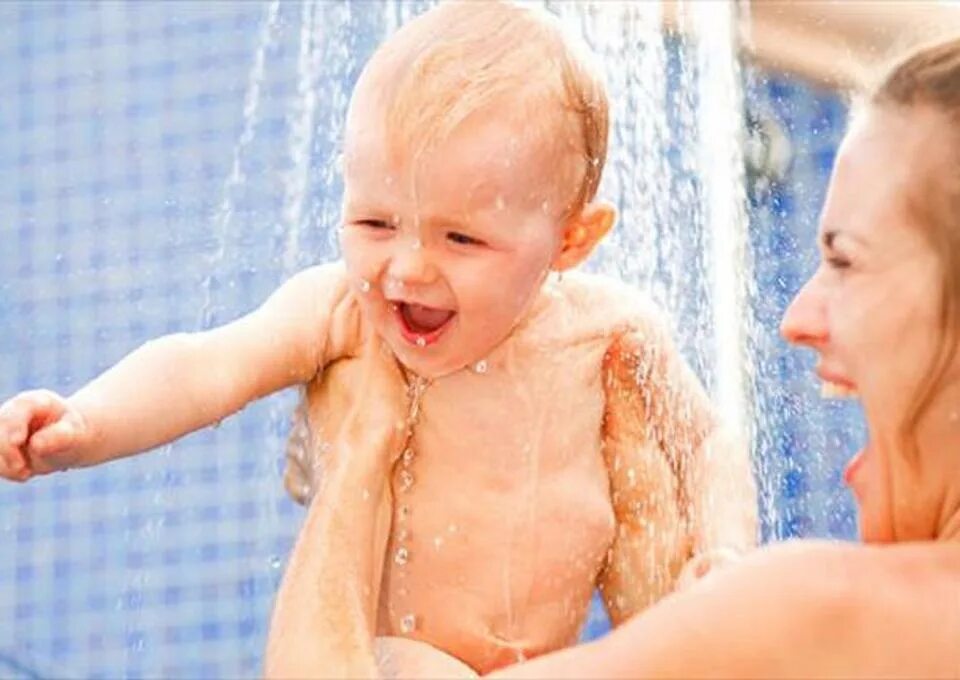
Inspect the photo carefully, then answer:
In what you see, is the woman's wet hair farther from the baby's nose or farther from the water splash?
the water splash

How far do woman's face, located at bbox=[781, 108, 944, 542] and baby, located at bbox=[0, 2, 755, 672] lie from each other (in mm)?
349

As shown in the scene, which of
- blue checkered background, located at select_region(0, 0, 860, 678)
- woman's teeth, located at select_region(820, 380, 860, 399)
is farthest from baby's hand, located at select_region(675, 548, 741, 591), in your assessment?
blue checkered background, located at select_region(0, 0, 860, 678)

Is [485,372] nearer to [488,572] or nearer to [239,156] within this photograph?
[488,572]

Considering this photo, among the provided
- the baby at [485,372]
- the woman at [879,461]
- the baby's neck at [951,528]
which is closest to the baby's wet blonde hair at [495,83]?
the baby at [485,372]

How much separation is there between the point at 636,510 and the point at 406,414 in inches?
6.9

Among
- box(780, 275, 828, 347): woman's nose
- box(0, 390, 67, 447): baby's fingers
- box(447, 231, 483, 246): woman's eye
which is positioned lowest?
box(0, 390, 67, 447): baby's fingers

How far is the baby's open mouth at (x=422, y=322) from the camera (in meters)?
1.54

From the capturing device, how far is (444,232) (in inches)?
60.1

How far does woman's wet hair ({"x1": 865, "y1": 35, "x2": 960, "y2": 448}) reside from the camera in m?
1.14

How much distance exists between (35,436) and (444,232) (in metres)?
0.30

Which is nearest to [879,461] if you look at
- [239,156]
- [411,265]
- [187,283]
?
[411,265]

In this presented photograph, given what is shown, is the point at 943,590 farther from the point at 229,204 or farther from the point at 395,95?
the point at 229,204

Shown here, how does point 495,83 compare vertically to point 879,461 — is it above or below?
above

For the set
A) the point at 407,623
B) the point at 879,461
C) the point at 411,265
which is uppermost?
the point at 411,265
